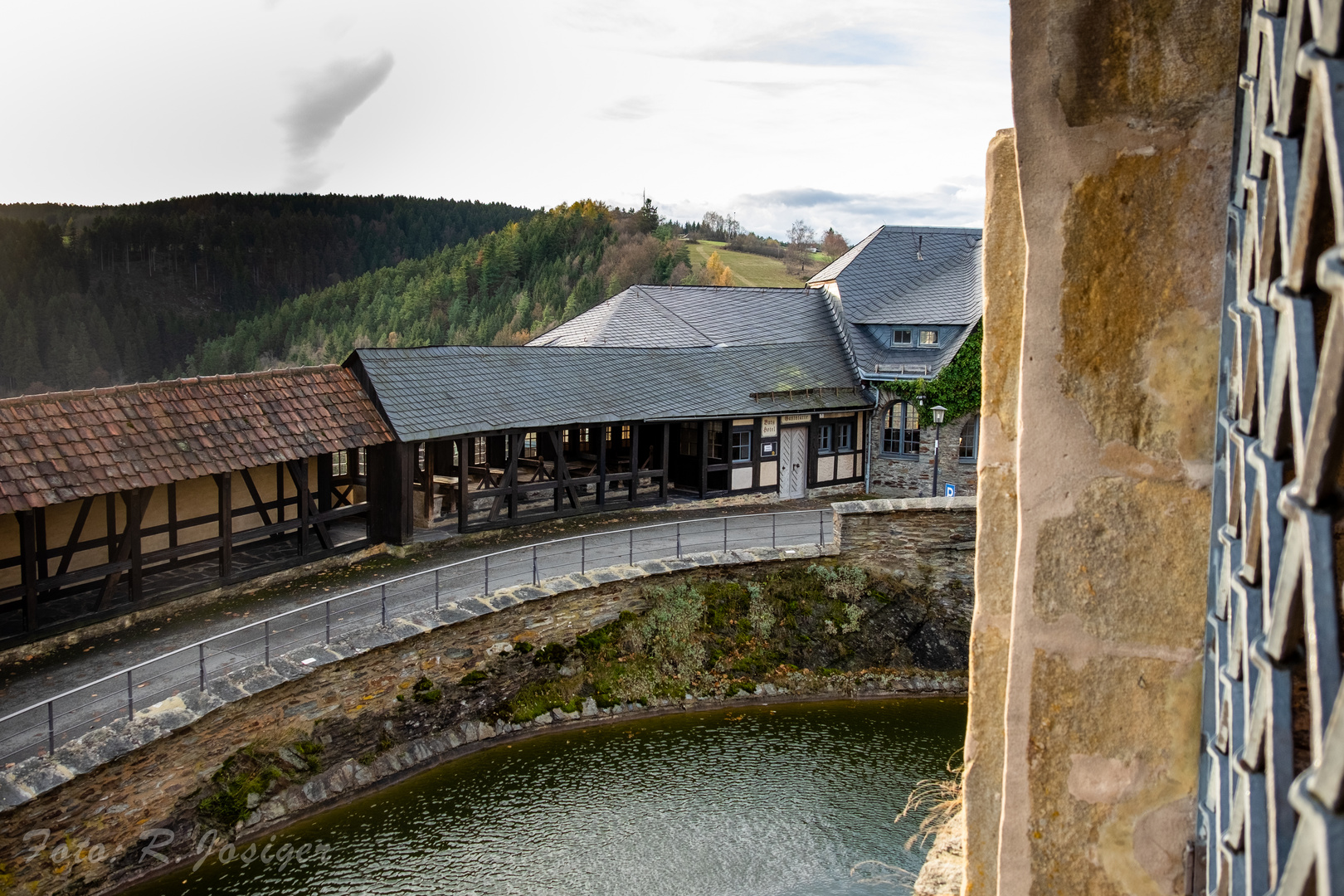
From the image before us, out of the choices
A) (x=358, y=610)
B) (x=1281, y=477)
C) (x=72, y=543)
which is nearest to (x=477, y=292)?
(x=72, y=543)

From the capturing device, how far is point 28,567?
1182 centimetres

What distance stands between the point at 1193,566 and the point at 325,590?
44.6 ft

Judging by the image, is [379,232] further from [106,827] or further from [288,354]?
[106,827]

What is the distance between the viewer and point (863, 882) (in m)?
10.6

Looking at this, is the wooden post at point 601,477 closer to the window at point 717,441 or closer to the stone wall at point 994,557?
the window at point 717,441

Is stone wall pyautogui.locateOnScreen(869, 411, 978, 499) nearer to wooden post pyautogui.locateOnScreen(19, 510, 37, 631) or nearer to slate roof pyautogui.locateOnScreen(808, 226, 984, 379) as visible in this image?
slate roof pyautogui.locateOnScreen(808, 226, 984, 379)

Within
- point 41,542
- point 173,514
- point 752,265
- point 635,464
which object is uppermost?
point 752,265

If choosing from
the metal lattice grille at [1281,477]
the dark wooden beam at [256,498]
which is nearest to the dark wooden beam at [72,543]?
the dark wooden beam at [256,498]

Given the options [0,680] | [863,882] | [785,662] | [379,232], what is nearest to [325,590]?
[0,680]

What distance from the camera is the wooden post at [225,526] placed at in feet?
46.9

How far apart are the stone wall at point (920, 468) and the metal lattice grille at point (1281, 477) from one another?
20703mm

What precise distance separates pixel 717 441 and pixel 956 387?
A: 5618mm

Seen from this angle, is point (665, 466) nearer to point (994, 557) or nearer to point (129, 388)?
point (129, 388)

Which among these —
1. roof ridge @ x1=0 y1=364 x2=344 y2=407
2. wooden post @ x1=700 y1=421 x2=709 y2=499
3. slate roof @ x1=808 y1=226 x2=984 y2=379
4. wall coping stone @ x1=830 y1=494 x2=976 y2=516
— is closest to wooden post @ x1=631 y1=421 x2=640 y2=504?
wooden post @ x1=700 y1=421 x2=709 y2=499
